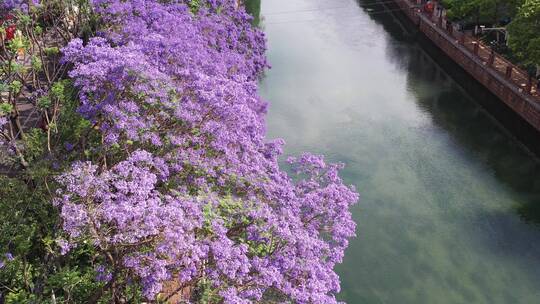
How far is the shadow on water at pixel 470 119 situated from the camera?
84.4ft

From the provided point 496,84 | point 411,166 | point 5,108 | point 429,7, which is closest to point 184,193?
point 5,108

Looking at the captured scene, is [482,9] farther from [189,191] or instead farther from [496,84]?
[189,191]

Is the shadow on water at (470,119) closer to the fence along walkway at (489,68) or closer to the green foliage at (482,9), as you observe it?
the fence along walkway at (489,68)

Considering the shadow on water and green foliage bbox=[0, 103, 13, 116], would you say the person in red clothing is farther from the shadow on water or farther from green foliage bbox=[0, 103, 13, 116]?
green foliage bbox=[0, 103, 13, 116]

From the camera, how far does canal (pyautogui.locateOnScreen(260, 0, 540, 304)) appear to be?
19.5 metres

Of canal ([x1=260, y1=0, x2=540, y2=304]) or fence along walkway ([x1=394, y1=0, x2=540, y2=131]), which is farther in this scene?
fence along walkway ([x1=394, y1=0, x2=540, y2=131])

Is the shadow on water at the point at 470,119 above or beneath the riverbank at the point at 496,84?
beneath

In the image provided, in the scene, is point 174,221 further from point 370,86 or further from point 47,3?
point 370,86

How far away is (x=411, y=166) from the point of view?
1049 inches

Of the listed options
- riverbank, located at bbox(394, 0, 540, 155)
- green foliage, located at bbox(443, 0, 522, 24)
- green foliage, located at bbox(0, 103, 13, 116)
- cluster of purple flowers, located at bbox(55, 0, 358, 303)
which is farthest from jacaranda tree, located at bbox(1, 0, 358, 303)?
green foliage, located at bbox(443, 0, 522, 24)

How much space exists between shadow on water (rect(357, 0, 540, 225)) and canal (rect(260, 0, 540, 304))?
8cm

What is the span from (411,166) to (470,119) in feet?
24.8

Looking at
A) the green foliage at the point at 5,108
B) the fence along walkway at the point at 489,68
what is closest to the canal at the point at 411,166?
the fence along walkway at the point at 489,68

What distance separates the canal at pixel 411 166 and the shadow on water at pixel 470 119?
0.27 ft
